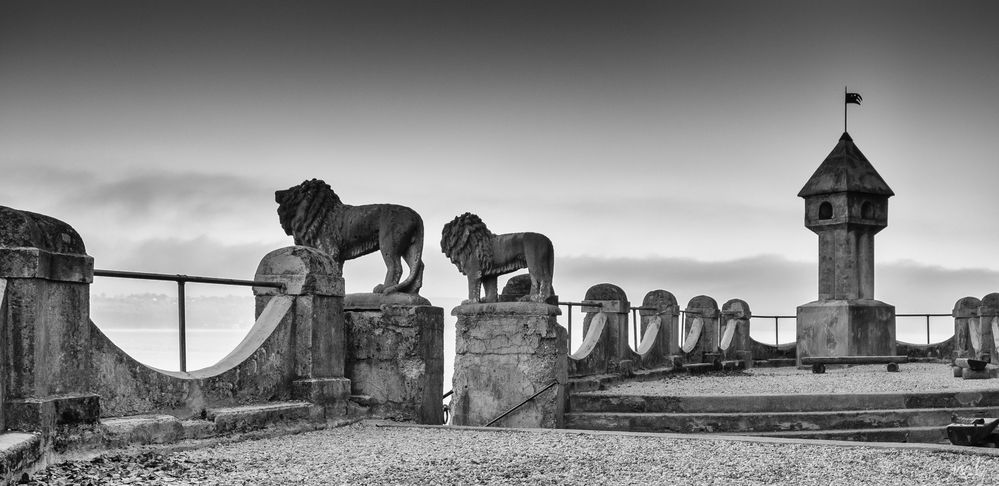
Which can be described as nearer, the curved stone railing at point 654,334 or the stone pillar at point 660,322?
the curved stone railing at point 654,334

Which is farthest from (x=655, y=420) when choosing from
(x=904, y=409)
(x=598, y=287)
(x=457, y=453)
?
(x=457, y=453)

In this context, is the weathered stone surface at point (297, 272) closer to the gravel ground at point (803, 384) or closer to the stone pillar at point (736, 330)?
the gravel ground at point (803, 384)

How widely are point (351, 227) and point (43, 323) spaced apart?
4424 mm

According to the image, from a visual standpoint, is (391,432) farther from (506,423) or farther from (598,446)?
(506,423)

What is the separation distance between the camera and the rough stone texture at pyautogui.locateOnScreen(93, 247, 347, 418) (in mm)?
7902

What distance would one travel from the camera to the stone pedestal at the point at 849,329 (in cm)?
2348

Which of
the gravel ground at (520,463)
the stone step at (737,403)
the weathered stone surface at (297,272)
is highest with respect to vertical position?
the weathered stone surface at (297,272)

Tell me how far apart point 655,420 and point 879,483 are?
254 inches

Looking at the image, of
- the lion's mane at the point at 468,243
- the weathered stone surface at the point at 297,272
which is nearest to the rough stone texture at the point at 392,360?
the weathered stone surface at the point at 297,272

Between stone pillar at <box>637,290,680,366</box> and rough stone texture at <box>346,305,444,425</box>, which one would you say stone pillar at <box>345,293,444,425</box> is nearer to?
rough stone texture at <box>346,305,444,425</box>

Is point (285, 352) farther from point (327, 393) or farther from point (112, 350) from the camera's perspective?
point (112, 350)

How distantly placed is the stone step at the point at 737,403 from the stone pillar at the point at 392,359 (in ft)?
13.4

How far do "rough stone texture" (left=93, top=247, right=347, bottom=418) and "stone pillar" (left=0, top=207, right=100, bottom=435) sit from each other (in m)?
1.13

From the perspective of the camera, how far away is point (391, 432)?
888cm
